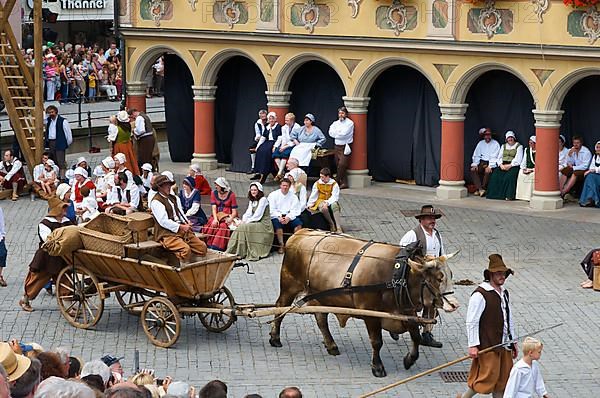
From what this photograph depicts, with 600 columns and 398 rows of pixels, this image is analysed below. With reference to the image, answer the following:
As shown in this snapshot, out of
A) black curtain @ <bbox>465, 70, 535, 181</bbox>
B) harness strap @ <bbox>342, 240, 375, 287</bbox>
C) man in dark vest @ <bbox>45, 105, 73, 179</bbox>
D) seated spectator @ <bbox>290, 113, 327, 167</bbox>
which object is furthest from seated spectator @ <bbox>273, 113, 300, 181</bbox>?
harness strap @ <bbox>342, 240, 375, 287</bbox>

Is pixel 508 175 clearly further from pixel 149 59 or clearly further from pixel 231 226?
pixel 149 59

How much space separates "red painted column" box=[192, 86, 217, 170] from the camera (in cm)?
2889

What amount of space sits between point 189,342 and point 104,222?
5.70ft

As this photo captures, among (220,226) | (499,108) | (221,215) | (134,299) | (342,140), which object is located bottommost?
(134,299)

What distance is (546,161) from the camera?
80.2 ft

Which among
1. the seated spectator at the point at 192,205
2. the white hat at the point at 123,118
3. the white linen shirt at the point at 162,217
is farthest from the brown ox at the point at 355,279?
the white hat at the point at 123,118

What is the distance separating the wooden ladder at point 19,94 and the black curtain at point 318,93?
503 centimetres

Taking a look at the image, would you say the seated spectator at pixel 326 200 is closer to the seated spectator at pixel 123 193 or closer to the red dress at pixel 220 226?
the red dress at pixel 220 226

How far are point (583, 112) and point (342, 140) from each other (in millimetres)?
4377

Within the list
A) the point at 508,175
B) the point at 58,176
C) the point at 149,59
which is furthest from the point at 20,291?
the point at 149,59

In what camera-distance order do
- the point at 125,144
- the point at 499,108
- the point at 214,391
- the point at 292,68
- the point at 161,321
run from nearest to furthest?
1. the point at 214,391
2. the point at 161,321
3. the point at 499,108
4. the point at 125,144
5. the point at 292,68

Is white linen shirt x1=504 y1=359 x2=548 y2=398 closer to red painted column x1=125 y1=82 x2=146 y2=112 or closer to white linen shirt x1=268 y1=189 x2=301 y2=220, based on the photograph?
white linen shirt x1=268 y1=189 x2=301 y2=220

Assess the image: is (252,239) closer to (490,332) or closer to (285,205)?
(285,205)

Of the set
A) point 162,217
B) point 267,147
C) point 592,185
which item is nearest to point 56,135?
point 267,147
